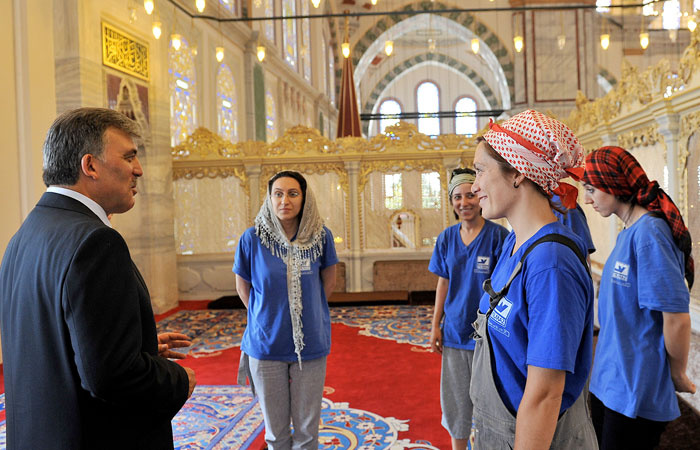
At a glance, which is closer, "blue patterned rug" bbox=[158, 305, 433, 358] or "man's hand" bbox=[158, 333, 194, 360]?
"man's hand" bbox=[158, 333, 194, 360]

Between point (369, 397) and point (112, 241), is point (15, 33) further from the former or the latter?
point (112, 241)

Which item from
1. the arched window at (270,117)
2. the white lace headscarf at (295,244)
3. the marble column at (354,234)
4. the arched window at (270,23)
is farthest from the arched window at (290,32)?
the white lace headscarf at (295,244)

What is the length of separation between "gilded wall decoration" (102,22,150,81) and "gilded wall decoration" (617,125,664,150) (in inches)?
215

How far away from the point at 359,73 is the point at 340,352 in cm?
1454

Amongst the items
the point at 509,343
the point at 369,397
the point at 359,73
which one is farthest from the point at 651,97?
the point at 359,73

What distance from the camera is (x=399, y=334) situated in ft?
19.8

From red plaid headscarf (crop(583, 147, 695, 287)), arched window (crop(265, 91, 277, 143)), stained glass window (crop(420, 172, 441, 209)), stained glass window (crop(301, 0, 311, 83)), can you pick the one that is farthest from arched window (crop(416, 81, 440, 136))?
red plaid headscarf (crop(583, 147, 695, 287))

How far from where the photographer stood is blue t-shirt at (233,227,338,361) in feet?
8.25

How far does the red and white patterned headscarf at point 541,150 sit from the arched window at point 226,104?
928cm

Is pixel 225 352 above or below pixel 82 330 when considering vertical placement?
below

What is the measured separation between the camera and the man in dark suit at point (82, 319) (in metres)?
1.21

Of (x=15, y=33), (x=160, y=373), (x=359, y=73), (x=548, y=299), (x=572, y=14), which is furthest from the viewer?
(x=359, y=73)

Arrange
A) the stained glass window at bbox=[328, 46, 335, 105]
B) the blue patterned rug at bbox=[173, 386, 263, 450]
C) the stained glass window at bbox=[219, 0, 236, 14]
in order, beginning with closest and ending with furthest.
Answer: the blue patterned rug at bbox=[173, 386, 263, 450]
the stained glass window at bbox=[219, 0, 236, 14]
the stained glass window at bbox=[328, 46, 335, 105]

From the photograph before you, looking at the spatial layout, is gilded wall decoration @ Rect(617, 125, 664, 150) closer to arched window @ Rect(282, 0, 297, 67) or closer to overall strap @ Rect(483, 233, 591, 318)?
overall strap @ Rect(483, 233, 591, 318)
